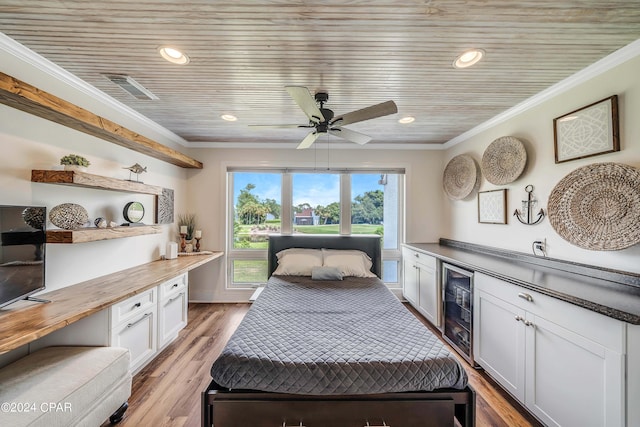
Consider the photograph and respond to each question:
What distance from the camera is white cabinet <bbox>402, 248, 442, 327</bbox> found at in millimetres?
3088

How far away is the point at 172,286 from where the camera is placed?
9.18 ft

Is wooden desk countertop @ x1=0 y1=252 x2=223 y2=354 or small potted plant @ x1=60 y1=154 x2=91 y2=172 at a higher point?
small potted plant @ x1=60 y1=154 x2=91 y2=172

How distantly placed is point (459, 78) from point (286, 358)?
8.15 feet

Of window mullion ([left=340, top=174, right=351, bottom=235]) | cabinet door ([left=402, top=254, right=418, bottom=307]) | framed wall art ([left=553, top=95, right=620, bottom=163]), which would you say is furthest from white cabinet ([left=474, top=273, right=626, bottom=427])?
window mullion ([left=340, top=174, right=351, bottom=235])

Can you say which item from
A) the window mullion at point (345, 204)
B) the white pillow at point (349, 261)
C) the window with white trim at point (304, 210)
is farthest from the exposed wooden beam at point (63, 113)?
the window mullion at point (345, 204)

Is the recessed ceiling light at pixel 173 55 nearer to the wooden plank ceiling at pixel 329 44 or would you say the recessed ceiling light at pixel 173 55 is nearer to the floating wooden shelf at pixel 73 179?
the wooden plank ceiling at pixel 329 44

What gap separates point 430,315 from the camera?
3215mm

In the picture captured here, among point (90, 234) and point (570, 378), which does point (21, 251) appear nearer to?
point (90, 234)

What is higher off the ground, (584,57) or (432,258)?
(584,57)

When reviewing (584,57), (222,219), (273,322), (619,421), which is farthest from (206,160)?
(619,421)

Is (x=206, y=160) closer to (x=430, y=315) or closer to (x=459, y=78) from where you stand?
(x=459, y=78)

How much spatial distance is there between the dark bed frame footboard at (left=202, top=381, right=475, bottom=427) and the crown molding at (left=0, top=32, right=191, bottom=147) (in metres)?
2.53

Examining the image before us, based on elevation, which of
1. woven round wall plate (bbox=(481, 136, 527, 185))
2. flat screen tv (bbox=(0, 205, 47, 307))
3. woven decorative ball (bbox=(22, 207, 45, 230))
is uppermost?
woven round wall plate (bbox=(481, 136, 527, 185))

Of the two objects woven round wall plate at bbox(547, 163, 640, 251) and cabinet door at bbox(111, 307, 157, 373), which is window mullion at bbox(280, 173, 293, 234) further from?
woven round wall plate at bbox(547, 163, 640, 251)
